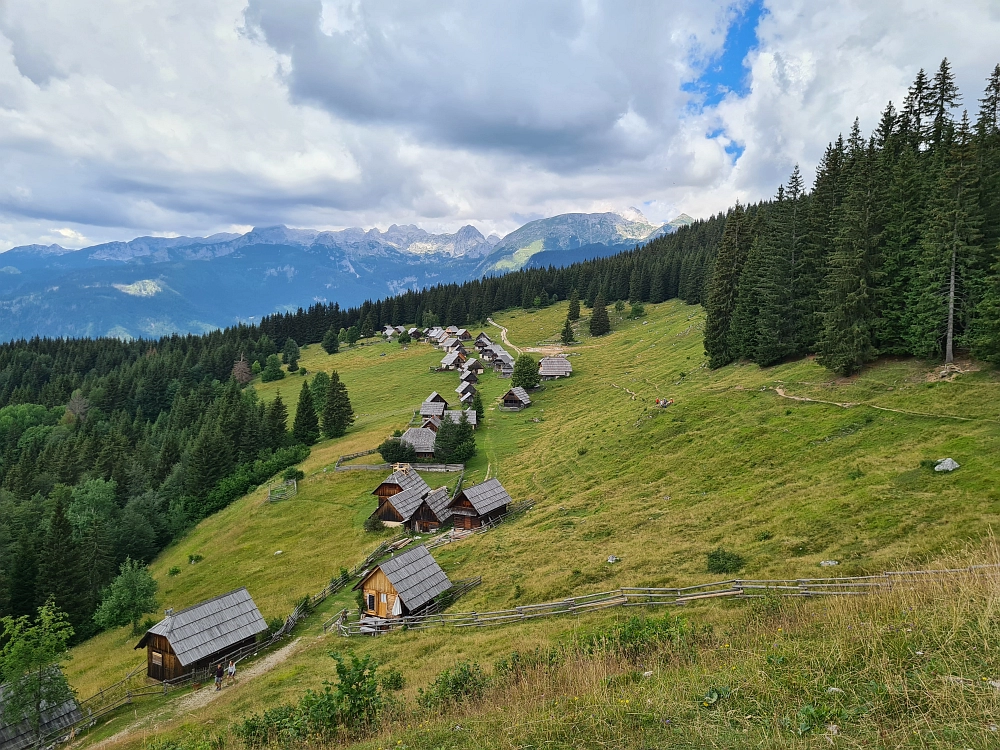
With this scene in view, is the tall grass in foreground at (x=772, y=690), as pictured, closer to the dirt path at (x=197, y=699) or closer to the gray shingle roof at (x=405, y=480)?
the dirt path at (x=197, y=699)

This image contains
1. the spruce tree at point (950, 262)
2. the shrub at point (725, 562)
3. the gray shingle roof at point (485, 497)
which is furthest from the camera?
the gray shingle roof at point (485, 497)

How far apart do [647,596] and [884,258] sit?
38553 mm

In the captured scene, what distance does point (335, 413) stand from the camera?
86688mm

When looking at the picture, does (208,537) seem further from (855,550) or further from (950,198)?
(950,198)

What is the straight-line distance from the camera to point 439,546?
1785 inches

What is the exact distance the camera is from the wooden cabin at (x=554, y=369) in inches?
3762

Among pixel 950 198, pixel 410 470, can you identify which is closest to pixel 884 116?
pixel 950 198

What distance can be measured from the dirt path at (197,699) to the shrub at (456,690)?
19.9m

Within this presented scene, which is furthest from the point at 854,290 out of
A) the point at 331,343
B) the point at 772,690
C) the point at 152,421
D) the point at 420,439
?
the point at 152,421

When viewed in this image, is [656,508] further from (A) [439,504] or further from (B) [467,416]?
(B) [467,416]

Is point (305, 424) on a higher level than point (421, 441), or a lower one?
lower

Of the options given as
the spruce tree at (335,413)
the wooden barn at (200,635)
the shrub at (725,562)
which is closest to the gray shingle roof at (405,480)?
the wooden barn at (200,635)

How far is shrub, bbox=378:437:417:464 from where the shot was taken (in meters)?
65.8

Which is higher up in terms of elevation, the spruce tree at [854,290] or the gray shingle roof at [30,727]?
the spruce tree at [854,290]
